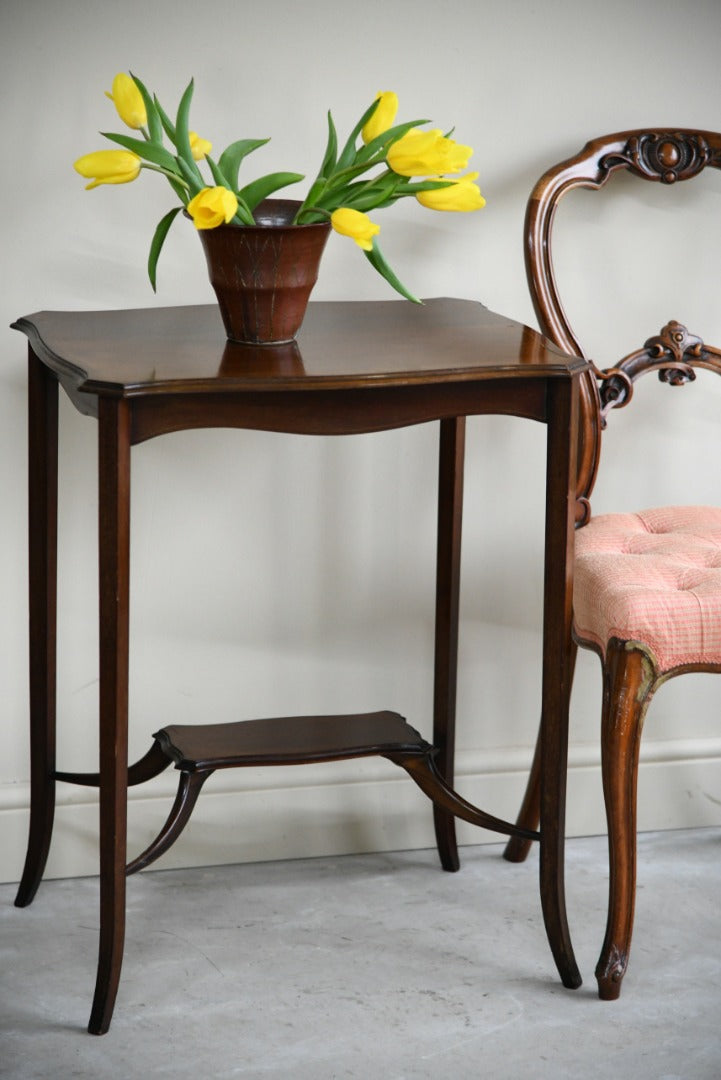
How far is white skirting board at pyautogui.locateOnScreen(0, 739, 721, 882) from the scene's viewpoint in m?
1.94

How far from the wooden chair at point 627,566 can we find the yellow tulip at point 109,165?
0.61 meters

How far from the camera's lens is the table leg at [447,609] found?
1.85 m

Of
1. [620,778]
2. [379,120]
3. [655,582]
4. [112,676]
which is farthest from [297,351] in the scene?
[620,778]

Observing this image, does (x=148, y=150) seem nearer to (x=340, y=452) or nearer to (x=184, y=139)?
(x=184, y=139)

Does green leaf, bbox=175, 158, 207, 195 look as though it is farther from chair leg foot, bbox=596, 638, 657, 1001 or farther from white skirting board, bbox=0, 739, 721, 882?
white skirting board, bbox=0, 739, 721, 882

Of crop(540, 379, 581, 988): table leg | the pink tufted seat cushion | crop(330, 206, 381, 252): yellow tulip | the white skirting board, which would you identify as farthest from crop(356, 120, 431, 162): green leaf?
the white skirting board

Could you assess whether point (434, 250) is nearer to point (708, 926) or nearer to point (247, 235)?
point (247, 235)

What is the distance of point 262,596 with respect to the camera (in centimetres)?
196

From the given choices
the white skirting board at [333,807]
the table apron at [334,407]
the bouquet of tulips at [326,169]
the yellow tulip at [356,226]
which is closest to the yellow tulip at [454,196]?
the bouquet of tulips at [326,169]

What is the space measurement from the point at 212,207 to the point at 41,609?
687mm

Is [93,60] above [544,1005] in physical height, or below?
above

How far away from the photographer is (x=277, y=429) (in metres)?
1.41

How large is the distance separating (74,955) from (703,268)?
141 cm

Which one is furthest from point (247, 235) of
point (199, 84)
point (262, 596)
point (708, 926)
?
point (708, 926)
